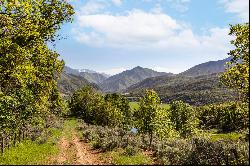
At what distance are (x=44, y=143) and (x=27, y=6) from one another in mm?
21274

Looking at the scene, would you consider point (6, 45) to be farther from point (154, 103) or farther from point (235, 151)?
point (154, 103)

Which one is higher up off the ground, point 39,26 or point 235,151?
point 39,26

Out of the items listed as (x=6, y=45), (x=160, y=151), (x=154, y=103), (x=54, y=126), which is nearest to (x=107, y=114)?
(x=54, y=126)

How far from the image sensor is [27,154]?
30359 mm

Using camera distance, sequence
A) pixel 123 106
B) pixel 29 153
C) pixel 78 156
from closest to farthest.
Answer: pixel 29 153 < pixel 78 156 < pixel 123 106

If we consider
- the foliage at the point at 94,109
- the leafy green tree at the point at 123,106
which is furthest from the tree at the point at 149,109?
the leafy green tree at the point at 123,106

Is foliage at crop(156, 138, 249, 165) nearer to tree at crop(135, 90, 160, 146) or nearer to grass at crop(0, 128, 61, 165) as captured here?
grass at crop(0, 128, 61, 165)

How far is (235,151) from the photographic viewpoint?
65.9ft

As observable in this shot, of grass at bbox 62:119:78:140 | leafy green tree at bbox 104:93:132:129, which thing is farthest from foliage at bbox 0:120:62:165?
leafy green tree at bbox 104:93:132:129

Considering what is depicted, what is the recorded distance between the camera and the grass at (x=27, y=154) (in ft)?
87.5

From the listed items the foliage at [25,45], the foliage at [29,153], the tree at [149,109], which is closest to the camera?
the foliage at [25,45]

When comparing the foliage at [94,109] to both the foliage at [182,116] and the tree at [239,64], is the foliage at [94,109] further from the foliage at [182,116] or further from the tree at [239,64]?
the tree at [239,64]

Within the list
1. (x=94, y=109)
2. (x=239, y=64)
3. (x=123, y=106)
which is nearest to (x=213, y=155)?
(x=239, y=64)

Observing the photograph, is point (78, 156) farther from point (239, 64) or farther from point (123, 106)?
point (123, 106)
